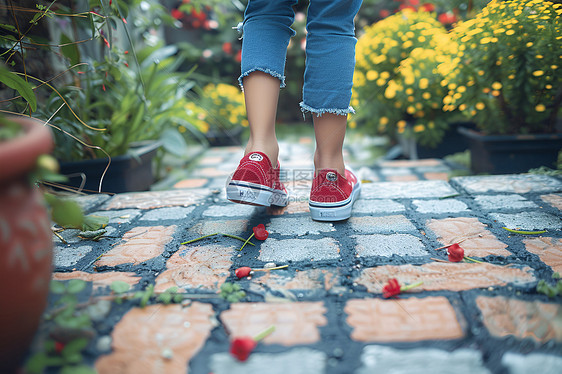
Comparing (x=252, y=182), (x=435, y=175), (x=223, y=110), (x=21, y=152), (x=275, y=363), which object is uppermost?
(x=223, y=110)

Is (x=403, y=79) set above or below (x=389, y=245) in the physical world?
above

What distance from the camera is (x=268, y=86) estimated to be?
1113 millimetres

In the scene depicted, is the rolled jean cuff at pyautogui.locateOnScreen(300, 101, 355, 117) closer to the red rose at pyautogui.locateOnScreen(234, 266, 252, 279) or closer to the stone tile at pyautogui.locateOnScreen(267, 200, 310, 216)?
the stone tile at pyautogui.locateOnScreen(267, 200, 310, 216)

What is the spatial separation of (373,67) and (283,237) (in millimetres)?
1927

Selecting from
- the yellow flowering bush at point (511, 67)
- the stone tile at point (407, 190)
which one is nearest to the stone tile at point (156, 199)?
the stone tile at point (407, 190)

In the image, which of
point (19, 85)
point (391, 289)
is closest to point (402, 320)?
point (391, 289)

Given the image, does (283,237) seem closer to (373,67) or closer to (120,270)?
(120,270)

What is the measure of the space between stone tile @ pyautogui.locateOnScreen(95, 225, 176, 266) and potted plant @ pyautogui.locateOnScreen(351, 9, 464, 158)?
1.67 meters

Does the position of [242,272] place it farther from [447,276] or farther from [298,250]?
[447,276]

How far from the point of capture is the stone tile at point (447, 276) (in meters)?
0.79

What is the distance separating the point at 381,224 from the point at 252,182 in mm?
425

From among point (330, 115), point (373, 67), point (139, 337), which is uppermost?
point (373, 67)

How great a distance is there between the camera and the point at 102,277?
0.86 meters

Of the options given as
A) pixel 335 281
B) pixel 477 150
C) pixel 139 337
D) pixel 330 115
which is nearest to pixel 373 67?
pixel 477 150
